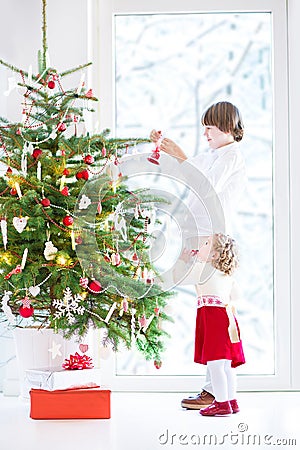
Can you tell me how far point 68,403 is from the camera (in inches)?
89.0

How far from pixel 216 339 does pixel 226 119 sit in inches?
28.7

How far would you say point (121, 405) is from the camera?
8.45ft

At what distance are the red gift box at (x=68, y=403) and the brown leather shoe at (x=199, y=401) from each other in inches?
13.0

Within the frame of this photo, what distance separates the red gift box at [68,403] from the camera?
88.8 inches

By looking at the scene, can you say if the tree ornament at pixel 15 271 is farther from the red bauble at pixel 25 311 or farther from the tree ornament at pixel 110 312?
the tree ornament at pixel 110 312

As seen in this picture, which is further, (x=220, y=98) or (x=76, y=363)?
(x=220, y=98)

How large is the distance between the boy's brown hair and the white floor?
92 cm

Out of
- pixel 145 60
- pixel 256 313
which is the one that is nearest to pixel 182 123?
pixel 145 60

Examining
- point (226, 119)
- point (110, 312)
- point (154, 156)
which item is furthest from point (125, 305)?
point (226, 119)

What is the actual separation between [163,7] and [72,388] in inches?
61.2

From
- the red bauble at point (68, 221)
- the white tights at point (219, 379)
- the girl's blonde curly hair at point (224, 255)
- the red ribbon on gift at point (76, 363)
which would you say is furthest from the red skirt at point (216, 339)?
the red bauble at point (68, 221)

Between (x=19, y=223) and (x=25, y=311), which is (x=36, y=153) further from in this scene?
(x=25, y=311)

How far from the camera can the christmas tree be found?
90.6 inches

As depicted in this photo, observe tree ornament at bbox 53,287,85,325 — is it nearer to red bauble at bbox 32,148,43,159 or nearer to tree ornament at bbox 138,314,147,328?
tree ornament at bbox 138,314,147,328
